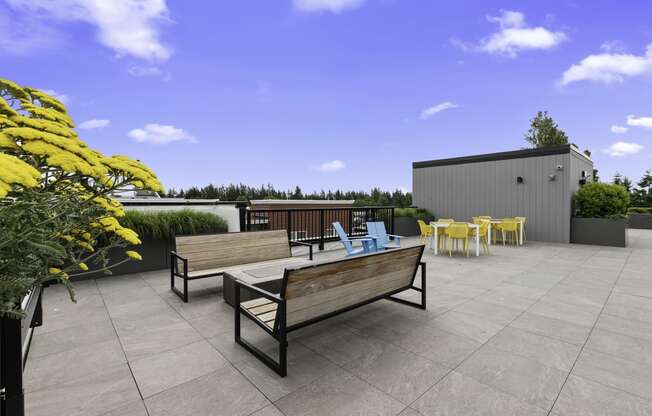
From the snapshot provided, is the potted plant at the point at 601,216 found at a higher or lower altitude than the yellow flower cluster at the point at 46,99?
lower

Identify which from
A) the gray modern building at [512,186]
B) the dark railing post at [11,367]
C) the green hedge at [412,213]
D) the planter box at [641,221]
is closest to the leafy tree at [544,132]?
the planter box at [641,221]

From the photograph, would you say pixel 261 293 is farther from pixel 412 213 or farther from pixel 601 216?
pixel 601 216

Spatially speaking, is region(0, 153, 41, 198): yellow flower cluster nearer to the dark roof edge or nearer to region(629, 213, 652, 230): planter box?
the dark roof edge

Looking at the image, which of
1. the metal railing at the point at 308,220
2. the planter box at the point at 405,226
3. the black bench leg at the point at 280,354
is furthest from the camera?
the planter box at the point at 405,226

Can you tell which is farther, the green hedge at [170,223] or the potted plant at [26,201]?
the green hedge at [170,223]

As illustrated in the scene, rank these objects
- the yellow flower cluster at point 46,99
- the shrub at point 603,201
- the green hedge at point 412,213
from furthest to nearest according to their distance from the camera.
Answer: the green hedge at point 412,213 < the shrub at point 603,201 < the yellow flower cluster at point 46,99

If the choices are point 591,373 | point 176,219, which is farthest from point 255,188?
point 591,373

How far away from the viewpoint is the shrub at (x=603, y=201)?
28.0ft

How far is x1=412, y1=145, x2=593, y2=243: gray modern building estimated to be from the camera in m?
9.12

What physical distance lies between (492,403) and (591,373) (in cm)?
93

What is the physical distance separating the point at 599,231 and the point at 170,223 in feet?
37.0

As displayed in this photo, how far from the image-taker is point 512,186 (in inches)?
400

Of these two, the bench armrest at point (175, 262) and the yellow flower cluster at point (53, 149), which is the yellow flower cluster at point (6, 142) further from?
the bench armrest at point (175, 262)

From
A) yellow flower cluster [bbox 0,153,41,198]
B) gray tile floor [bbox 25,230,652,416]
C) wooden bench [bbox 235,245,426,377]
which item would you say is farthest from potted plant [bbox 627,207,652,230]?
yellow flower cluster [bbox 0,153,41,198]
